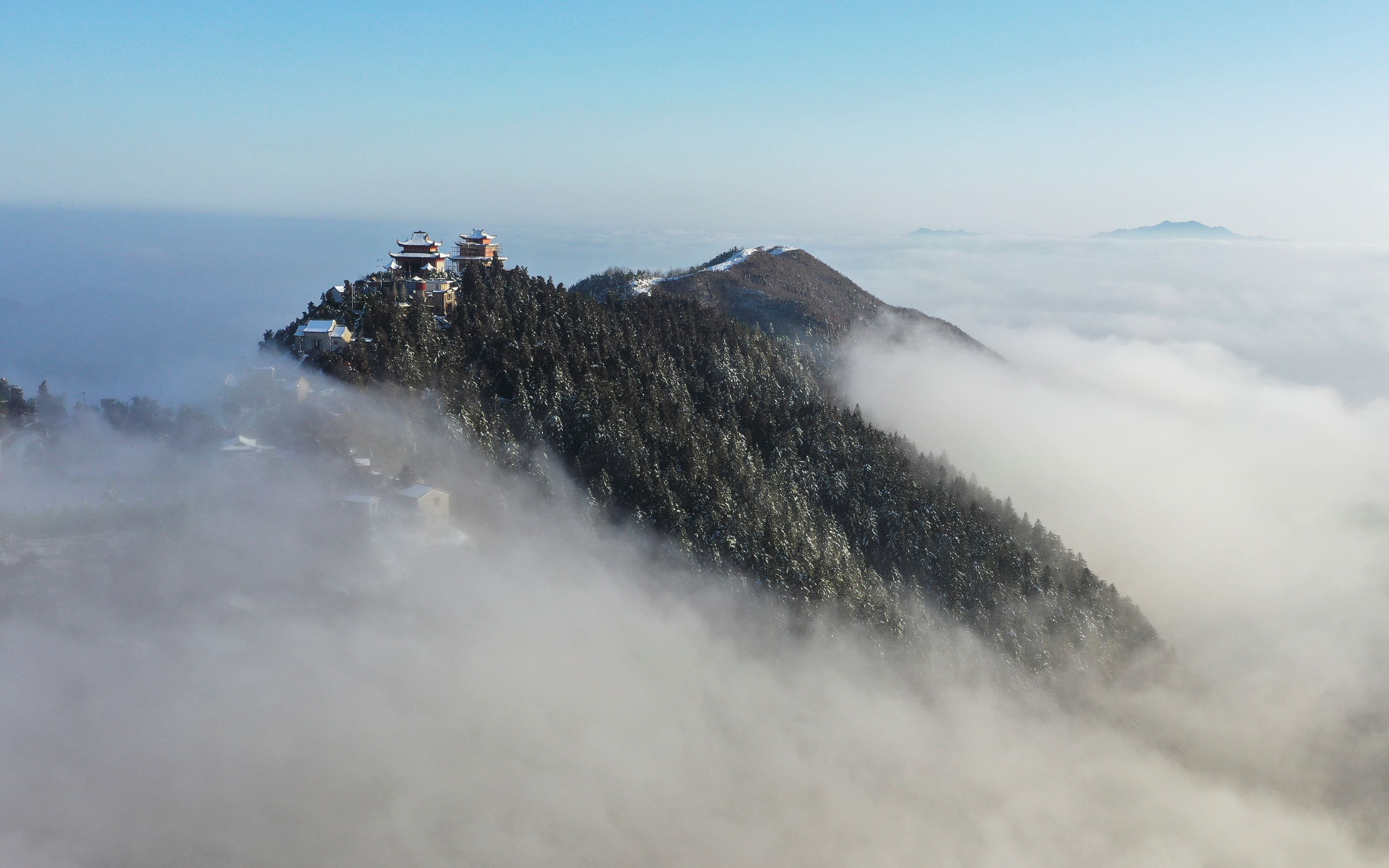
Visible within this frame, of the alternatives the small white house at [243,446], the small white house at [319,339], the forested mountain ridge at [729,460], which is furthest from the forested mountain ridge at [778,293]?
the small white house at [243,446]

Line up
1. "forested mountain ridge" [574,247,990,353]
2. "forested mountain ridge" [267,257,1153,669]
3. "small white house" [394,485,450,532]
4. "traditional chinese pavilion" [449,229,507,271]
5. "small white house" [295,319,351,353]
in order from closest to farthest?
"small white house" [394,485,450,532]
"forested mountain ridge" [267,257,1153,669]
"small white house" [295,319,351,353]
"traditional chinese pavilion" [449,229,507,271]
"forested mountain ridge" [574,247,990,353]

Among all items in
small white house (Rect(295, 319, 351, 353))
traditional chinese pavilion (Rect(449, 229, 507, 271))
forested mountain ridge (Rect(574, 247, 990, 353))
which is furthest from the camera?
forested mountain ridge (Rect(574, 247, 990, 353))

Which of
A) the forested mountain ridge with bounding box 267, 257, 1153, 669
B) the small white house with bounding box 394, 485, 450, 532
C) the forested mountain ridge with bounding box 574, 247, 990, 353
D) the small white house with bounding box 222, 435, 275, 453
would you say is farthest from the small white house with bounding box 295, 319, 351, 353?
the forested mountain ridge with bounding box 574, 247, 990, 353

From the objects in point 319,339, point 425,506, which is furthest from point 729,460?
point 319,339

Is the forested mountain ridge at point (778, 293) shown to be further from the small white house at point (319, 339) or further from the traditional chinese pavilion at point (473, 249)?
the small white house at point (319, 339)

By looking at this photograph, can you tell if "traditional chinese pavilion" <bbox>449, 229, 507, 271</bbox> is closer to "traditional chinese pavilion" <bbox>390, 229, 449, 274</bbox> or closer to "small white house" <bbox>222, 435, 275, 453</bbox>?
"traditional chinese pavilion" <bbox>390, 229, 449, 274</bbox>

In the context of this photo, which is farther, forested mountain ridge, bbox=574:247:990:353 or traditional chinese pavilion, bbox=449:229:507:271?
forested mountain ridge, bbox=574:247:990:353

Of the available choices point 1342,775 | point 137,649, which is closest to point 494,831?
point 137,649
